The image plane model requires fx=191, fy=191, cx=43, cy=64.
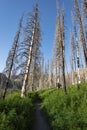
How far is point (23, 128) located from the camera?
1047 cm

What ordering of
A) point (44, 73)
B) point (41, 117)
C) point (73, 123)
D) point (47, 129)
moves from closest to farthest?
point (73, 123)
point (47, 129)
point (41, 117)
point (44, 73)

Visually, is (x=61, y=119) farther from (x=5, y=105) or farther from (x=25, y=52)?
(x=25, y=52)

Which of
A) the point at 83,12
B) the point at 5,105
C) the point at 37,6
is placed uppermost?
the point at 37,6

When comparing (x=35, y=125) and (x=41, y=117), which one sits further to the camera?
(x=41, y=117)

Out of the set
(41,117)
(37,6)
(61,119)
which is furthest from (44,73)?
(61,119)

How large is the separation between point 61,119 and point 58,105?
319 centimetres

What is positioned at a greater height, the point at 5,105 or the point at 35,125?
the point at 5,105

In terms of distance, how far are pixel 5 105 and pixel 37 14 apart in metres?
18.0

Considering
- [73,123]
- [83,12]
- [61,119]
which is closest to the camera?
[73,123]

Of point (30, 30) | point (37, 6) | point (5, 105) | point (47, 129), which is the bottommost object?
point (47, 129)

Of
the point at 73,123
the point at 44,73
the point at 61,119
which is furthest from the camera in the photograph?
the point at 44,73

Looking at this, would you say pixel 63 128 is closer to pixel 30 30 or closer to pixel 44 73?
pixel 30 30

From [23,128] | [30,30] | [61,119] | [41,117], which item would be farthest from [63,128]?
[30,30]

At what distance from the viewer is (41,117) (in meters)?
16.0
